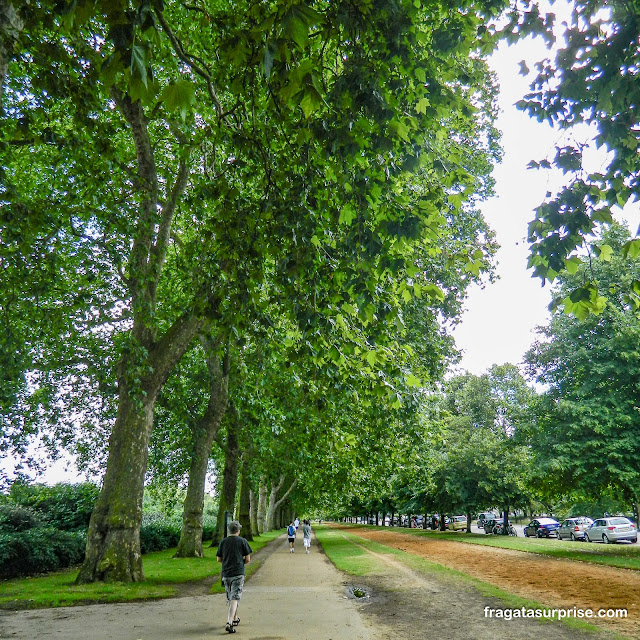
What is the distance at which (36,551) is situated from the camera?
1485 cm

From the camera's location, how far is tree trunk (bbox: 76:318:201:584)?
11688 mm

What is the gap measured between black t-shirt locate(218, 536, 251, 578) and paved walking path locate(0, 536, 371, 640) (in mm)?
800

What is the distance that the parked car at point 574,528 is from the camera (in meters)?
34.6

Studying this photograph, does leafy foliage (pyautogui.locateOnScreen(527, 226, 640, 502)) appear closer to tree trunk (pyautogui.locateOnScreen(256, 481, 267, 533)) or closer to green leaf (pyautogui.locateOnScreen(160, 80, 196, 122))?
green leaf (pyautogui.locateOnScreen(160, 80, 196, 122))

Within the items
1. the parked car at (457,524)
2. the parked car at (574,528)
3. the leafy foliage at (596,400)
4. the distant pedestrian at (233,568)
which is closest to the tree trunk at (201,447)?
the distant pedestrian at (233,568)

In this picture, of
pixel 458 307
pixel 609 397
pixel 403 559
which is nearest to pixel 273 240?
pixel 458 307

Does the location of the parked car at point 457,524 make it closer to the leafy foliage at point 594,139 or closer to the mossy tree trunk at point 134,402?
the mossy tree trunk at point 134,402

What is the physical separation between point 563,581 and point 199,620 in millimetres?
9860

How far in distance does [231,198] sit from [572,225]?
13.5 feet

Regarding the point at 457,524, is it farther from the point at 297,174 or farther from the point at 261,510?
the point at 297,174

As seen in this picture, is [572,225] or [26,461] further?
[26,461]

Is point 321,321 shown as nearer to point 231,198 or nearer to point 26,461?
point 231,198

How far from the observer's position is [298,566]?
19234 millimetres

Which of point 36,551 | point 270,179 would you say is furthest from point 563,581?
point 36,551
